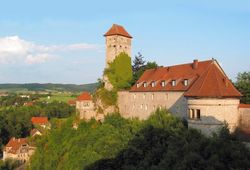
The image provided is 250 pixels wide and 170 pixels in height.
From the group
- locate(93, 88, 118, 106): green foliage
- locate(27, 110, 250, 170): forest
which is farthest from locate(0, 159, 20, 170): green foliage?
locate(93, 88, 118, 106): green foliage

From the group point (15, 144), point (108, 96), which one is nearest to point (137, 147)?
point (108, 96)

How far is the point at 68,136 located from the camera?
48719mm

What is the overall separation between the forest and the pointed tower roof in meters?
3.37

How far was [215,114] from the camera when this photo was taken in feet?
98.5

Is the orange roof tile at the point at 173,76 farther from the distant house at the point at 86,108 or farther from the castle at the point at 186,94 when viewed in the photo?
the distant house at the point at 86,108

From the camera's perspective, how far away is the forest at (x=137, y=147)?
2492 cm

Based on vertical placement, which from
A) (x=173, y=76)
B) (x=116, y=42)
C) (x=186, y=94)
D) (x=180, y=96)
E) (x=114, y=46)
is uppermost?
(x=116, y=42)

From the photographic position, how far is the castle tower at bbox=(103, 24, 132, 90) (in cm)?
5128

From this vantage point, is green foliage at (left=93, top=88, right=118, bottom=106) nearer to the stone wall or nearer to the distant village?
the distant village

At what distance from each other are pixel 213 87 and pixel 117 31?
24.3m

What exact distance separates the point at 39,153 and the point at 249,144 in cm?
3363

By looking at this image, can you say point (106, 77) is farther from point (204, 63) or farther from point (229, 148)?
point (229, 148)

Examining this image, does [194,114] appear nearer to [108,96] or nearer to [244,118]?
[244,118]

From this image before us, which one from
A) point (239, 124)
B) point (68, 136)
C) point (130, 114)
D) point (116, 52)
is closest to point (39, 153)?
point (68, 136)
